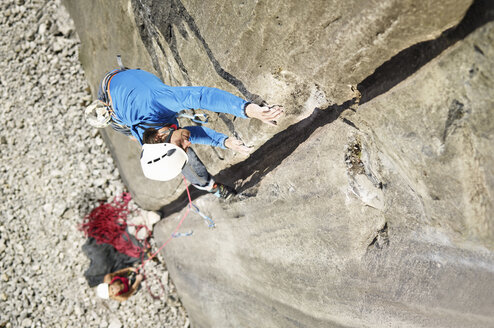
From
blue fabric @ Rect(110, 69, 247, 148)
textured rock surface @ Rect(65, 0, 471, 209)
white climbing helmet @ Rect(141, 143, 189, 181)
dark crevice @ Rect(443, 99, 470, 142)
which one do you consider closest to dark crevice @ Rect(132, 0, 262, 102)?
textured rock surface @ Rect(65, 0, 471, 209)

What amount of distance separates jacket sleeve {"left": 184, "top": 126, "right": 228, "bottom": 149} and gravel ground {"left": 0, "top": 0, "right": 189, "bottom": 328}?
310 cm

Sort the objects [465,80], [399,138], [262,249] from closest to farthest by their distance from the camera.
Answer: [465,80] → [399,138] → [262,249]

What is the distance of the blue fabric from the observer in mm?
2732

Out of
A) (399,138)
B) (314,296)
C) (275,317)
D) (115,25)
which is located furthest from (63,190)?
(399,138)

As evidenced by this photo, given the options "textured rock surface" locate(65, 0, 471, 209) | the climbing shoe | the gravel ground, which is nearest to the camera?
"textured rock surface" locate(65, 0, 471, 209)

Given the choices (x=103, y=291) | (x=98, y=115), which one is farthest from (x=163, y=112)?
(x=103, y=291)

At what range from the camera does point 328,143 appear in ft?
9.18

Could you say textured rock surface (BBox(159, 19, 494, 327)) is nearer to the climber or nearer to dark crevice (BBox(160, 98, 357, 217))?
dark crevice (BBox(160, 98, 357, 217))

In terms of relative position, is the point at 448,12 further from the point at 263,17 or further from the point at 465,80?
the point at 263,17

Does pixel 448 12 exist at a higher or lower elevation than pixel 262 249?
higher

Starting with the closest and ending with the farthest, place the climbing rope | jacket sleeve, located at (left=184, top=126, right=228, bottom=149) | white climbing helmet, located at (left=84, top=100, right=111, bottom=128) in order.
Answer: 1. jacket sleeve, located at (left=184, top=126, right=228, bottom=149)
2. white climbing helmet, located at (left=84, top=100, right=111, bottom=128)
3. the climbing rope

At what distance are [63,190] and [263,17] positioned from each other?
4686 millimetres

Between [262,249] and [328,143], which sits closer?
[328,143]

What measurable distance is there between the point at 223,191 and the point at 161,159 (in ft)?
3.81
